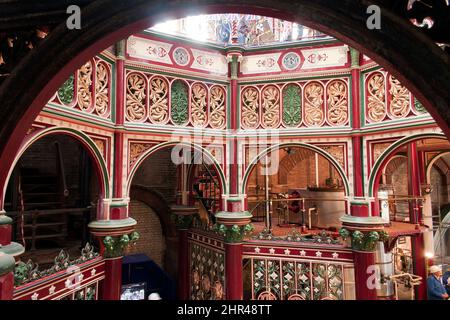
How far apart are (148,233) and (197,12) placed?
328 inches

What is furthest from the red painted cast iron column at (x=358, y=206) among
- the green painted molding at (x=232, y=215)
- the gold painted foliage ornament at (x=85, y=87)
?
the gold painted foliage ornament at (x=85, y=87)

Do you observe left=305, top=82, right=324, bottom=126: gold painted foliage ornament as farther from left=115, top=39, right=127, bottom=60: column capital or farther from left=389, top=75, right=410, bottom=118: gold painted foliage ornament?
left=115, top=39, right=127, bottom=60: column capital

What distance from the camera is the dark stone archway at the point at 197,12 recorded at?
109 cm

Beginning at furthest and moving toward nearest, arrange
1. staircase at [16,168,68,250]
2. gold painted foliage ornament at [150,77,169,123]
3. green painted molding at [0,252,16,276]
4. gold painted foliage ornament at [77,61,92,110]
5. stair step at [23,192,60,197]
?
staircase at [16,168,68,250] → stair step at [23,192,60,197] → gold painted foliage ornament at [150,77,169,123] → gold painted foliage ornament at [77,61,92,110] → green painted molding at [0,252,16,276]

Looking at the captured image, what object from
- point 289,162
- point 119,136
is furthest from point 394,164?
point 119,136

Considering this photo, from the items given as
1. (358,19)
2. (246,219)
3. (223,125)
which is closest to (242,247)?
(246,219)

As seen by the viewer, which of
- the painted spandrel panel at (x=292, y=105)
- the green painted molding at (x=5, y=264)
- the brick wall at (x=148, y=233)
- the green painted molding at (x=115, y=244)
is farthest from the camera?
the brick wall at (x=148, y=233)

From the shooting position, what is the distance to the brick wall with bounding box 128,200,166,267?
874 centimetres

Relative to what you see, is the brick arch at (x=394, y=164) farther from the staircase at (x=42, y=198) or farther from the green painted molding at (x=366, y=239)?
the staircase at (x=42, y=198)

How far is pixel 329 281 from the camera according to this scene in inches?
227

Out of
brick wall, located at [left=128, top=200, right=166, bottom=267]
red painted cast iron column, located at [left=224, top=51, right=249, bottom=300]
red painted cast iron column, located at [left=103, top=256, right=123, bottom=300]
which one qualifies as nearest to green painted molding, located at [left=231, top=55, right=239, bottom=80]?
red painted cast iron column, located at [left=224, top=51, right=249, bottom=300]

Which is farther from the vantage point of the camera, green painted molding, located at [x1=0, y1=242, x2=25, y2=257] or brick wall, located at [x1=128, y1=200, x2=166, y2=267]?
brick wall, located at [x1=128, y1=200, x2=166, y2=267]

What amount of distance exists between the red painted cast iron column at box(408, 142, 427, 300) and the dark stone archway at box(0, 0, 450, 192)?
7.97 meters

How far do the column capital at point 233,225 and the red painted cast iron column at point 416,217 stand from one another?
4.68 meters
